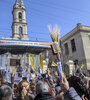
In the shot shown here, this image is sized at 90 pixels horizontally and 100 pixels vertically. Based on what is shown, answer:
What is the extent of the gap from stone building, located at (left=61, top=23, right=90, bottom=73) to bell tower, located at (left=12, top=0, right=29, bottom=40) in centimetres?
1484

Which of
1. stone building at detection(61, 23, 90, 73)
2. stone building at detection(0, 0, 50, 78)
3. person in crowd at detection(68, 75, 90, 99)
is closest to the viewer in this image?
person in crowd at detection(68, 75, 90, 99)

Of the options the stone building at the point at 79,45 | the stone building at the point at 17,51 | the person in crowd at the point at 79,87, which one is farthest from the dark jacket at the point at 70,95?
the stone building at the point at 79,45

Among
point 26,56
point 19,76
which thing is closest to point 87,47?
point 26,56

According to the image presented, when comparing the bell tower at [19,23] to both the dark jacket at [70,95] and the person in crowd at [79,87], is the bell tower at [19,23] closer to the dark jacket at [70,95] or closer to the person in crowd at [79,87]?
the person in crowd at [79,87]

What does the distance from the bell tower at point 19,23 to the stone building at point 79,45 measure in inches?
584

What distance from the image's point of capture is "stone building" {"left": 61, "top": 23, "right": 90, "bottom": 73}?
77.3 feet

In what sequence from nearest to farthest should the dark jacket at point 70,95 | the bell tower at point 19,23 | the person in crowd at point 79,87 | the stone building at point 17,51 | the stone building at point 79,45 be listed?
the dark jacket at point 70,95 < the person in crowd at point 79,87 < the stone building at point 17,51 < the stone building at point 79,45 < the bell tower at point 19,23

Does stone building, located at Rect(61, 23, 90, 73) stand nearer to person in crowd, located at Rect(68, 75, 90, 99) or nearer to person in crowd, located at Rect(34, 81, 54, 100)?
person in crowd, located at Rect(68, 75, 90, 99)

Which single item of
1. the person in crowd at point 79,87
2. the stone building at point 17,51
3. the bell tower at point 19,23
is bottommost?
Answer: the person in crowd at point 79,87

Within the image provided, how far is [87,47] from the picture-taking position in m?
24.1

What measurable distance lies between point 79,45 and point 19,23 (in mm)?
21861

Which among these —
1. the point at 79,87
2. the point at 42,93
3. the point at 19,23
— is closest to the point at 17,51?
the point at 19,23

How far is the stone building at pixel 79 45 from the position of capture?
23.5 meters

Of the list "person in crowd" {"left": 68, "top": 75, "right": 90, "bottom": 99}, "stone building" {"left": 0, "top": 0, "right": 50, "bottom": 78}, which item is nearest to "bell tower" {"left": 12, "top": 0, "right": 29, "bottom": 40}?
"stone building" {"left": 0, "top": 0, "right": 50, "bottom": 78}
